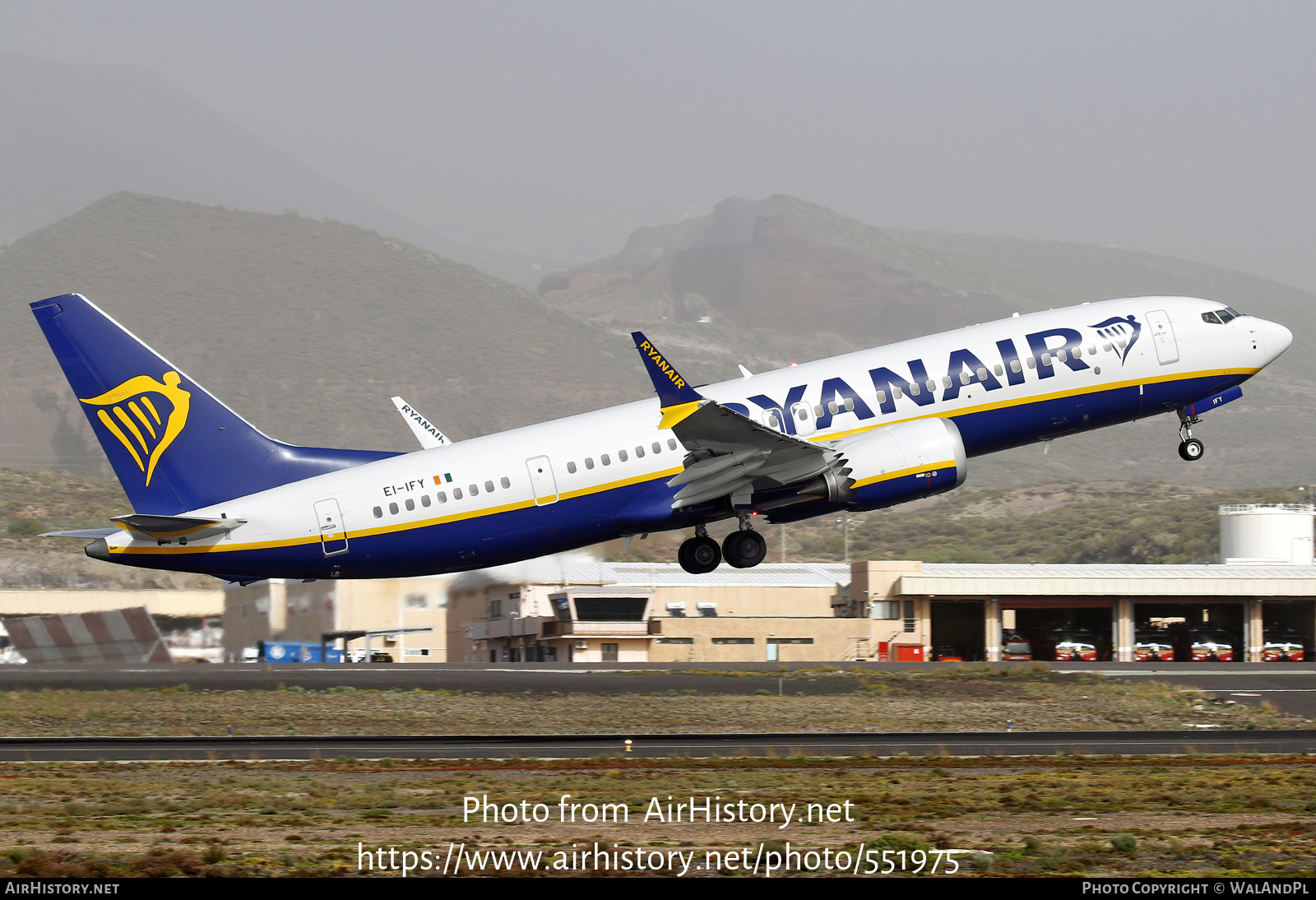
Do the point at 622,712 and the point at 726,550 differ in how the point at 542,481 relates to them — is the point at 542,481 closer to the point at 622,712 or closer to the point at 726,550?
the point at 726,550

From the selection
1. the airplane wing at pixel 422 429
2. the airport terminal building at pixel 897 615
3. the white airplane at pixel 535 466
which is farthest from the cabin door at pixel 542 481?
the airport terminal building at pixel 897 615

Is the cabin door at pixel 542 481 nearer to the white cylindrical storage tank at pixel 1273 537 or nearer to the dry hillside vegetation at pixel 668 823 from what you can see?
the dry hillside vegetation at pixel 668 823

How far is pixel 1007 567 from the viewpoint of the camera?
348 ft

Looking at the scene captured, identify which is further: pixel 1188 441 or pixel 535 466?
pixel 1188 441

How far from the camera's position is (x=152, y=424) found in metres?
39.7

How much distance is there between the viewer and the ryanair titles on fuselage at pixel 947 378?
40062 millimetres

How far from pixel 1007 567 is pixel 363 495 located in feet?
248

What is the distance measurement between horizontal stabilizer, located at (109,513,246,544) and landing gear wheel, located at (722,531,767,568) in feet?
46.1

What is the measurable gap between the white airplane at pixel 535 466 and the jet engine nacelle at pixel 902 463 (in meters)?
0.05

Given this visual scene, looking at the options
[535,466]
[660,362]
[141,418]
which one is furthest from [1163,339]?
[141,418]

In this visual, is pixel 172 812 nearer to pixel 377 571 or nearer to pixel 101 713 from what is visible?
pixel 377 571

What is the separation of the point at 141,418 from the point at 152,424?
369 millimetres

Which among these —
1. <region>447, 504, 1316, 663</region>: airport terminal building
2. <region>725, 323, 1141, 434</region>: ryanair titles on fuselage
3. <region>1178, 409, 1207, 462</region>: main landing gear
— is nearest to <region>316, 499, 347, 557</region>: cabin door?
<region>725, 323, 1141, 434</region>: ryanair titles on fuselage
